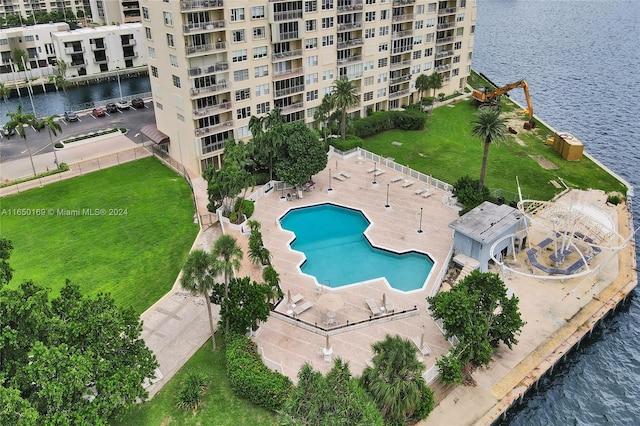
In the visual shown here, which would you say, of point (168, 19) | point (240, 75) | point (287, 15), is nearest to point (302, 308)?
point (240, 75)

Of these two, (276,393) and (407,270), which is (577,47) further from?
(276,393)

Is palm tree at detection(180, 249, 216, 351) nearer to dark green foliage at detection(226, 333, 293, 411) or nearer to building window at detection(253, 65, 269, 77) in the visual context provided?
dark green foliage at detection(226, 333, 293, 411)

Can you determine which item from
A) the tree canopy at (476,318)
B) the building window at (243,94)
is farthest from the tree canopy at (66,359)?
A: the building window at (243,94)

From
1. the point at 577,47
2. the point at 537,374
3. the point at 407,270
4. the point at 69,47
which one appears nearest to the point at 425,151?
the point at 407,270

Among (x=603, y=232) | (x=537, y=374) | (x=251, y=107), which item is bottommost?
(x=537, y=374)

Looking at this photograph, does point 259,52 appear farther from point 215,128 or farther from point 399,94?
point 399,94

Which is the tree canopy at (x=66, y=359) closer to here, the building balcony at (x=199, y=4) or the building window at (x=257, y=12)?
the building balcony at (x=199, y=4)
